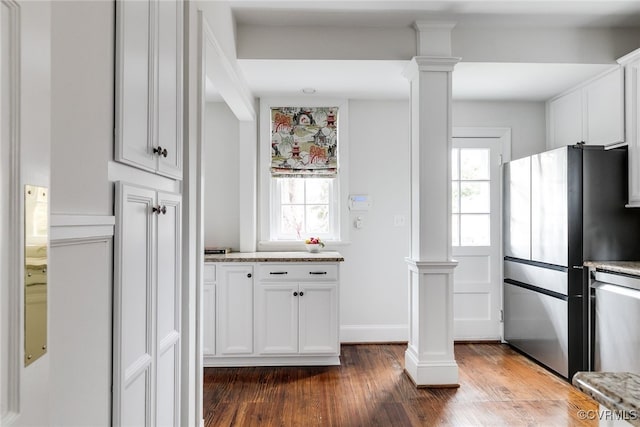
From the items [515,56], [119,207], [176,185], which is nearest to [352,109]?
[515,56]

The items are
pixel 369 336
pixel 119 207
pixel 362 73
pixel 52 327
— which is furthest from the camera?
pixel 369 336

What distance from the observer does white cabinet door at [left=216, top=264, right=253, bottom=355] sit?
3211 mm

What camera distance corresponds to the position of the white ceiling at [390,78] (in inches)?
119

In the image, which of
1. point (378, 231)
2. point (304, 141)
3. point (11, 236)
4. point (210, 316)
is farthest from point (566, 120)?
point (11, 236)

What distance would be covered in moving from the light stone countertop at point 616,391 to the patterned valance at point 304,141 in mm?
3197

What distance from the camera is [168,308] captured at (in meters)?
1.50

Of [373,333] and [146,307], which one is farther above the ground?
[146,307]

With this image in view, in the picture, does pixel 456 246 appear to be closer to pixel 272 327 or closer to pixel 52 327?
pixel 272 327

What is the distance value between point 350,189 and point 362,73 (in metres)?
1.14

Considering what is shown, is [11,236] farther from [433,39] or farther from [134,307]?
[433,39]

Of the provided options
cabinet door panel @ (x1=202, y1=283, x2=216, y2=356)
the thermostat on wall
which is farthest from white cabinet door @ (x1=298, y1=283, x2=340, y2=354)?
the thermostat on wall

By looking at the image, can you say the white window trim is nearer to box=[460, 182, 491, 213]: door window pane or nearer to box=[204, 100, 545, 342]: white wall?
box=[204, 100, 545, 342]: white wall

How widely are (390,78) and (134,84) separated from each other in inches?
98.8

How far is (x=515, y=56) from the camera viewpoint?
2945 millimetres
